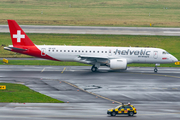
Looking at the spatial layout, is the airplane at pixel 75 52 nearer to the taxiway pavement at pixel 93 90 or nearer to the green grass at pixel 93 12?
the taxiway pavement at pixel 93 90

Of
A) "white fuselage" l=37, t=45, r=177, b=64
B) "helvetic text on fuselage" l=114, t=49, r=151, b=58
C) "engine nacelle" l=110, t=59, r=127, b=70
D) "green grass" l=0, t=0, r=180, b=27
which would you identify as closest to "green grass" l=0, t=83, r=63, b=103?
"white fuselage" l=37, t=45, r=177, b=64

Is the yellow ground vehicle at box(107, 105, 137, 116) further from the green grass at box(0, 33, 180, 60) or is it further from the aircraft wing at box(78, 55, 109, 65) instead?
the green grass at box(0, 33, 180, 60)

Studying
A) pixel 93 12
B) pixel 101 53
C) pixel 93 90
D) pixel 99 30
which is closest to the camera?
pixel 93 90

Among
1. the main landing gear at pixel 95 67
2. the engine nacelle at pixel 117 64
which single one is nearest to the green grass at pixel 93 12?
the main landing gear at pixel 95 67

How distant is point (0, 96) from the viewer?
31562 mm

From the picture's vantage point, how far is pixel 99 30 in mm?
81938

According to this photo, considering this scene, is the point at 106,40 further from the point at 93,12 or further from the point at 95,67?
the point at 93,12

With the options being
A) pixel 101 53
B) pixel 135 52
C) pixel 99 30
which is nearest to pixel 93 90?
pixel 101 53

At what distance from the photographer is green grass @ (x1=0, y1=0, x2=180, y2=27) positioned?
98.5 m

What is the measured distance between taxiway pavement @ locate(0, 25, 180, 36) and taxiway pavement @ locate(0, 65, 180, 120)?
2882 centimetres

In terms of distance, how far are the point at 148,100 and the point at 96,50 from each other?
18105 millimetres

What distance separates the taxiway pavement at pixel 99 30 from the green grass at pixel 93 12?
8.32 metres

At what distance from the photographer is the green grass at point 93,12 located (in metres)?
98.5

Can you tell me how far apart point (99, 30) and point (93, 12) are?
46931mm
